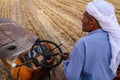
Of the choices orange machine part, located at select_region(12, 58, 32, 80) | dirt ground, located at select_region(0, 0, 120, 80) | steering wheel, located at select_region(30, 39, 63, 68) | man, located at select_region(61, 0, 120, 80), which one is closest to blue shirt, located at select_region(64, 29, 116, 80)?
man, located at select_region(61, 0, 120, 80)

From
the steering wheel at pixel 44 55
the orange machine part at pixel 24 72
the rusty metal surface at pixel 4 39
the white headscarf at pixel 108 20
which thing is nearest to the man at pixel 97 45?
the white headscarf at pixel 108 20

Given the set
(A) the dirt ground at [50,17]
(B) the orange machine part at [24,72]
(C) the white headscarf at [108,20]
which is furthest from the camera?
(A) the dirt ground at [50,17]

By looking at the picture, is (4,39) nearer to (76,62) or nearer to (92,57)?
(76,62)

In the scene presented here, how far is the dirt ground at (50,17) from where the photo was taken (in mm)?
8367

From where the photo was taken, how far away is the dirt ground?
27.5 feet

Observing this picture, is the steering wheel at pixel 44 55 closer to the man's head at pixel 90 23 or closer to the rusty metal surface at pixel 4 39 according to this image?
the rusty metal surface at pixel 4 39

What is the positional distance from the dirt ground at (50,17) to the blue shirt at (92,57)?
10.4 feet

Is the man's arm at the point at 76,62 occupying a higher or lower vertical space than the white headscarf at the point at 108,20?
lower

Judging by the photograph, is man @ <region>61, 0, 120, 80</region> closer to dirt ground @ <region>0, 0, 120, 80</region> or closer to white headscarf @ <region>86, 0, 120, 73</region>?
white headscarf @ <region>86, 0, 120, 73</region>

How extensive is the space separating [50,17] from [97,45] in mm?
8016

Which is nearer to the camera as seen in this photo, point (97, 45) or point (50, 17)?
point (97, 45)

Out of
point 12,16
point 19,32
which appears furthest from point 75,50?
point 12,16

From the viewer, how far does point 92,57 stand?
298 cm

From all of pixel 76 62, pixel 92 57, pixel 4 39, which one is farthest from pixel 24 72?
pixel 92 57
